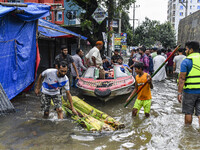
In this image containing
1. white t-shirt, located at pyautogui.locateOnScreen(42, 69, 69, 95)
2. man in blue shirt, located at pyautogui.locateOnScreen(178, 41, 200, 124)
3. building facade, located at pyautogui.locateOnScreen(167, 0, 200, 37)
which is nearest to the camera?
man in blue shirt, located at pyautogui.locateOnScreen(178, 41, 200, 124)

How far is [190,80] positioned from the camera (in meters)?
4.11

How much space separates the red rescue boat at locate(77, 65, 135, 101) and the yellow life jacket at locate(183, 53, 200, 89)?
2.86m

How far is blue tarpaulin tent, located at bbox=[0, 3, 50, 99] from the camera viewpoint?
6176 mm

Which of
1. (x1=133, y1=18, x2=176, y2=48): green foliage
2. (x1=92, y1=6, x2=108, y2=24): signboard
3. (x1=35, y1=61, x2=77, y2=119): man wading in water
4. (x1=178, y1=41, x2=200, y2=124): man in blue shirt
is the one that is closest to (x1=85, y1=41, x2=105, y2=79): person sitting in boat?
(x1=92, y1=6, x2=108, y2=24): signboard

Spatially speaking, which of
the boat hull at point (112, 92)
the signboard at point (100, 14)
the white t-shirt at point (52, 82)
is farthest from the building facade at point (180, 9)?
the white t-shirt at point (52, 82)

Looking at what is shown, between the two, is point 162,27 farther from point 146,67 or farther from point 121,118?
point 121,118

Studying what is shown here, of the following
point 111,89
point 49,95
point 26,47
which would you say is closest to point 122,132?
point 49,95

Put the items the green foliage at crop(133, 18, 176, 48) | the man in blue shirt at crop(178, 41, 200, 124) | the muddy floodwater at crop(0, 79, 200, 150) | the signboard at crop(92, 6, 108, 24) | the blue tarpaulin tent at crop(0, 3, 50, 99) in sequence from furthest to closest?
1. the green foliage at crop(133, 18, 176, 48)
2. the signboard at crop(92, 6, 108, 24)
3. the blue tarpaulin tent at crop(0, 3, 50, 99)
4. the man in blue shirt at crop(178, 41, 200, 124)
5. the muddy floodwater at crop(0, 79, 200, 150)

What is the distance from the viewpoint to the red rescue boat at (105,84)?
21.7ft

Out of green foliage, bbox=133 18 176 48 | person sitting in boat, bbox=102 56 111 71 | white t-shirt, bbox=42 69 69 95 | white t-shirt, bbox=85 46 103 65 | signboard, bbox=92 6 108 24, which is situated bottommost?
white t-shirt, bbox=42 69 69 95

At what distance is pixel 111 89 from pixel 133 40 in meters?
32.7

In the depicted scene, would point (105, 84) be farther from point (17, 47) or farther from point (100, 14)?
point (100, 14)

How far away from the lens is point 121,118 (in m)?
5.86

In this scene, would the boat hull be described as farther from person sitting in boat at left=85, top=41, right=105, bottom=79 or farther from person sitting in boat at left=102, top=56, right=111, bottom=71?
person sitting in boat at left=102, top=56, right=111, bottom=71
